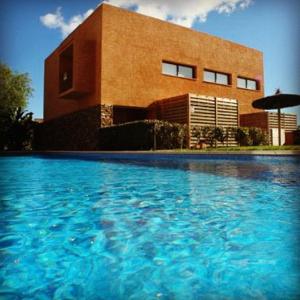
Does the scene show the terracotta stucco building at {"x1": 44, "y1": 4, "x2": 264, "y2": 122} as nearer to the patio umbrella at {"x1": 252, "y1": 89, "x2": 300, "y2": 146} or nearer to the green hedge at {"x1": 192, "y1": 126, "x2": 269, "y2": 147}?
the green hedge at {"x1": 192, "y1": 126, "x2": 269, "y2": 147}

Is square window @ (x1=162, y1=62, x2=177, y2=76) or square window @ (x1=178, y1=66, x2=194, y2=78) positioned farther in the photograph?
square window @ (x1=178, y1=66, x2=194, y2=78)

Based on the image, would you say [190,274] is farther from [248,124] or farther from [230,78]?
[230,78]

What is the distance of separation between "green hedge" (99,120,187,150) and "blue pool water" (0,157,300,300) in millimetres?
7835

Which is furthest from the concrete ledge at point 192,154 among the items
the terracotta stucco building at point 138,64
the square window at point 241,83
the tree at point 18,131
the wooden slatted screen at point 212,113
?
the square window at point 241,83

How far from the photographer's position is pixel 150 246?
2.02m

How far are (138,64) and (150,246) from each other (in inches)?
595

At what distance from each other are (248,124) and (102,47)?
979 cm

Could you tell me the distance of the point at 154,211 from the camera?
2.98 meters

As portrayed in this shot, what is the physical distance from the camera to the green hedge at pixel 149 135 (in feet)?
38.3

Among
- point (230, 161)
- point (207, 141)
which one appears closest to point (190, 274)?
point (230, 161)

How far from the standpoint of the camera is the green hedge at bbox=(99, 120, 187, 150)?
38.3ft

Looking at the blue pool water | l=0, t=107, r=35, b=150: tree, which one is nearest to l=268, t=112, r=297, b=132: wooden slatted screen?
the blue pool water

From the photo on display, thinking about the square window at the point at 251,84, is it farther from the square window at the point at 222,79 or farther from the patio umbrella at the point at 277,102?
the patio umbrella at the point at 277,102

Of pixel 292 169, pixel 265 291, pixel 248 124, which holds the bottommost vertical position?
pixel 265 291
